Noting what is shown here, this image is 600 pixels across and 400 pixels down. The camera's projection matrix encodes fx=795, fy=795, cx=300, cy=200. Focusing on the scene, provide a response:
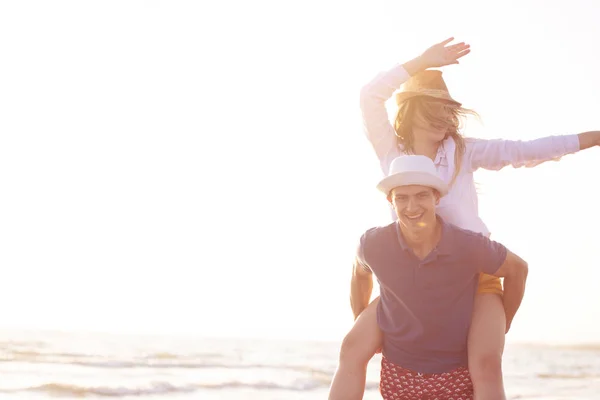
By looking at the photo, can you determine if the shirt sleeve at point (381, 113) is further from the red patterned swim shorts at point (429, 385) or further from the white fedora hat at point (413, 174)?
the red patterned swim shorts at point (429, 385)

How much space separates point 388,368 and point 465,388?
41 cm

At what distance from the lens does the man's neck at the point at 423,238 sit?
3.80m

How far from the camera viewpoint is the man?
375cm

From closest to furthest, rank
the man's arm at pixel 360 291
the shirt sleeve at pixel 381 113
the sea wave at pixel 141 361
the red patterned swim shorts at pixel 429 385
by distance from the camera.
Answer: the red patterned swim shorts at pixel 429 385 → the shirt sleeve at pixel 381 113 → the man's arm at pixel 360 291 → the sea wave at pixel 141 361

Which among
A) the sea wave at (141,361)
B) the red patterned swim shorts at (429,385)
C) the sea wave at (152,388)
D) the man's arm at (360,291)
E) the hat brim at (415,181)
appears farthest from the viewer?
the sea wave at (141,361)

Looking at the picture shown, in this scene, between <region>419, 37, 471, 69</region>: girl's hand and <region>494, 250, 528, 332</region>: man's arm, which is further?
<region>419, 37, 471, 69</region>: girl's hand

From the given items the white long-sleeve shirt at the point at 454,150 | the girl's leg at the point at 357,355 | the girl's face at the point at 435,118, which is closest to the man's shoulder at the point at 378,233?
the white long-sleeve shirt at the point at 454,150

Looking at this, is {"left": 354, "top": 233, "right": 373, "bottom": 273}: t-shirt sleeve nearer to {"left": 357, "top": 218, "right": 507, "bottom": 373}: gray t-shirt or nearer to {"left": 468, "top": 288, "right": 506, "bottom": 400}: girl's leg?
{"left": 357, "top": 218, "right": 507, "bottom": 373}: gray t-shirt

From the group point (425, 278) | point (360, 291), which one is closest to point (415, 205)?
point (425, 278)

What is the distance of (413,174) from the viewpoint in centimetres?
371

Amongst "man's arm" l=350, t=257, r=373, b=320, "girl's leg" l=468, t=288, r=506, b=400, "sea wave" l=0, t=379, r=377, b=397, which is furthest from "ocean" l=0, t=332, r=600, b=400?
"girl's leg" l=468, t=288, r=506, b=400

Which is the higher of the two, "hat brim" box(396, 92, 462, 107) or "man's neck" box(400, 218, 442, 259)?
"hat brim" box(396, 92, 462, 107)

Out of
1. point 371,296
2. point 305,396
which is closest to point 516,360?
point 305,396

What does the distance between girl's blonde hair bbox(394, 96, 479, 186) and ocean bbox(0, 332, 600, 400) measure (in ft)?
25.0
